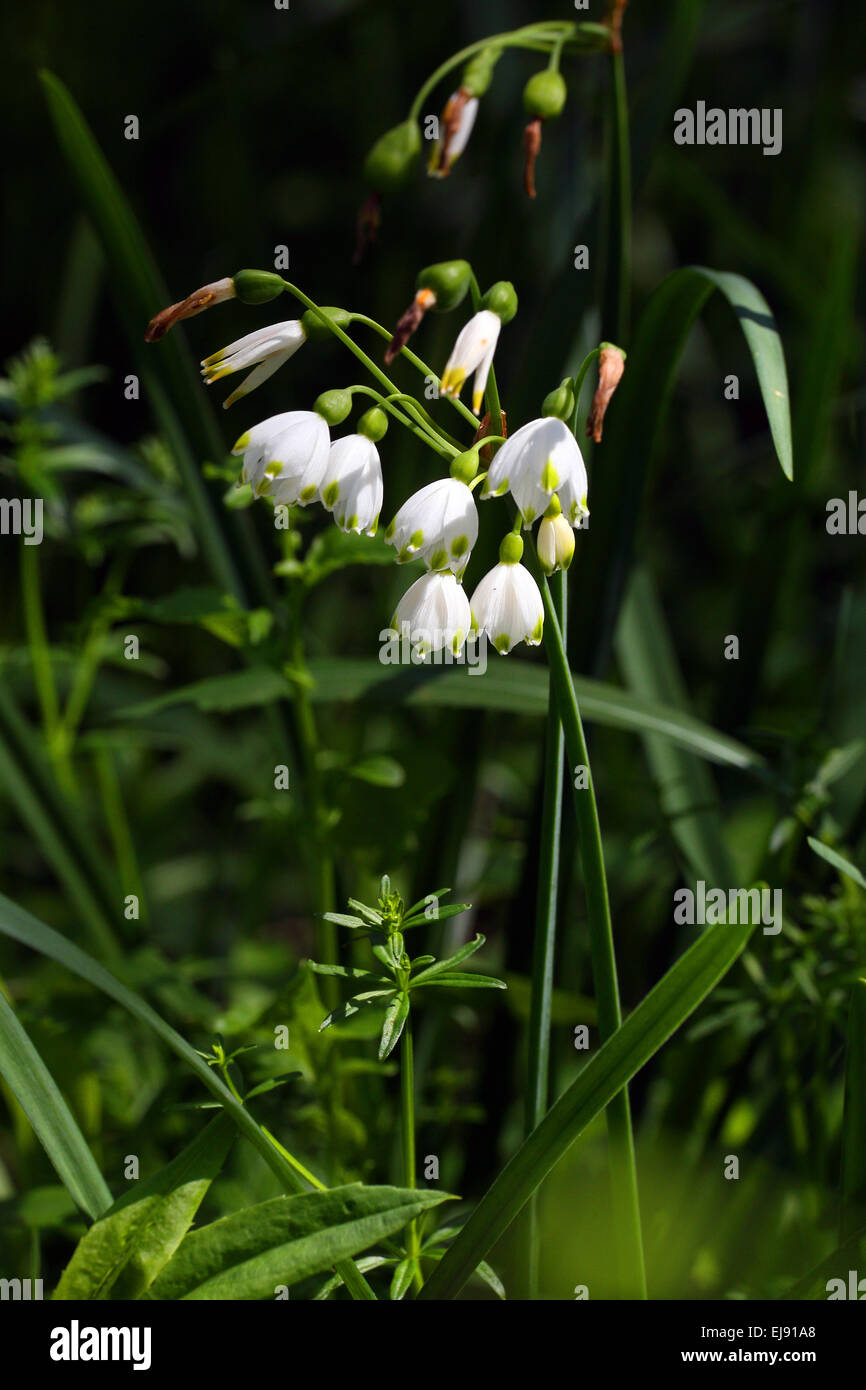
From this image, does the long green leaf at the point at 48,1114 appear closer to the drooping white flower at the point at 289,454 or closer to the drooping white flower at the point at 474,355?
the drooping white flower at the point at 289,454

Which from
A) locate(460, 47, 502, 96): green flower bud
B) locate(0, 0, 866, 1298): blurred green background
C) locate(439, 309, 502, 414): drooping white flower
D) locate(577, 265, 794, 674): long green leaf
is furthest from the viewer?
locate(0, 0, 866, 1298): blurred green background

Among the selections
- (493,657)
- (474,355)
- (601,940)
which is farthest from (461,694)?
(474,355)

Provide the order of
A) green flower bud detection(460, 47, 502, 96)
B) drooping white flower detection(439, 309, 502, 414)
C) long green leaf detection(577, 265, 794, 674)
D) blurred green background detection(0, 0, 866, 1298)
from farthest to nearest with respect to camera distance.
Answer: blurred green background detection(0, 0, 866, 1298) → long green leaf detection(577, 265, 794, 674) → green flower bud detection(460, 47, 502, 96) → drooping white flower detection(439, 309, 502, 414)

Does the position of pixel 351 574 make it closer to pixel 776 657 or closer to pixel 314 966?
pixel 776 657

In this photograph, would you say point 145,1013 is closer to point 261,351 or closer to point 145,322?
point 261,351

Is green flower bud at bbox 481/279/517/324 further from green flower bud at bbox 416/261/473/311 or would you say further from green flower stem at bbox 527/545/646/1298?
green flower stem at bbox 527/545/646/1298

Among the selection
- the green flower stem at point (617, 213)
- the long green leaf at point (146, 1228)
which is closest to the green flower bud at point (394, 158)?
the green flower stem at point (617, 213)

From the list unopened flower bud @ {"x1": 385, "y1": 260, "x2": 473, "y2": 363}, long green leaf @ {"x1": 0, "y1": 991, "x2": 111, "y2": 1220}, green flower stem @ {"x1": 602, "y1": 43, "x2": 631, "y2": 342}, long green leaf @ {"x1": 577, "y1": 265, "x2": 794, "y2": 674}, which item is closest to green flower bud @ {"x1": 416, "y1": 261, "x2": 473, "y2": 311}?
unopened flower bud @ {"x1": 385, "y1": 260, "x2": 473, "y2": 363}
